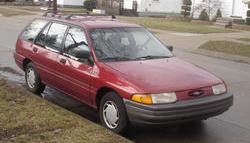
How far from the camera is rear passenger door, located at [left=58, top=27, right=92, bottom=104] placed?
23.5 feet

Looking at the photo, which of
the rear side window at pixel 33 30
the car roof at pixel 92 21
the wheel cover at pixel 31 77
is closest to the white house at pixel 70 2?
the rear side window at pixel 33 30

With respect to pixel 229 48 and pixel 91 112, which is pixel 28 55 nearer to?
pixel 91 112

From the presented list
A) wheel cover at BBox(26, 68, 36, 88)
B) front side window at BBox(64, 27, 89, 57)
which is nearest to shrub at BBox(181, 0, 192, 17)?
wheel cover at BBox(26, 68, 36, 88)

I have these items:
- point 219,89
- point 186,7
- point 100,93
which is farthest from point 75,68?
point 186,7

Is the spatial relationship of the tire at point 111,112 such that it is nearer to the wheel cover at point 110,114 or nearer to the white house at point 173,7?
the wheel cover at point 110,114

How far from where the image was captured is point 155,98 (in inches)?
243

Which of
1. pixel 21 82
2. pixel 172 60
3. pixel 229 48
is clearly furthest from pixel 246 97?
pixel 229 48

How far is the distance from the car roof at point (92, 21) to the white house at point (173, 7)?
93.8ft

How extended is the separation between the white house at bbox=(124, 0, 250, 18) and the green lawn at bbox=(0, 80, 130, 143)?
99.3 ft

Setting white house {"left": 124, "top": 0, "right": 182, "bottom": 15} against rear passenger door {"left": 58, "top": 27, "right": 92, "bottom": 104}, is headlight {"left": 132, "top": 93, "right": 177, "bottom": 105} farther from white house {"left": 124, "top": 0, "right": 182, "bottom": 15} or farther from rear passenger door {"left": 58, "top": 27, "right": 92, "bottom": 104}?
white house {"left": 124, "top": 0, "right": 182, "bottom": 15}

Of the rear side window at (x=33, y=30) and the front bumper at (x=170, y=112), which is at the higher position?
the rear side window at (x=33, y=30)

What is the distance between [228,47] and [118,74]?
12695 mm

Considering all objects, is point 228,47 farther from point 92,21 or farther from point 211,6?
point 211,6

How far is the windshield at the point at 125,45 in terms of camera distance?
23.7 feet
